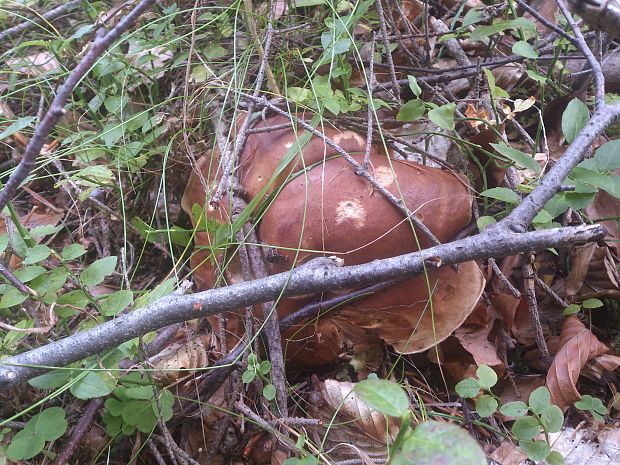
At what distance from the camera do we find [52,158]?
5.34 ft

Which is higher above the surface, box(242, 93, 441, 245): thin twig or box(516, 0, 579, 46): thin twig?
box(516, 0, 579, 46): thin twig

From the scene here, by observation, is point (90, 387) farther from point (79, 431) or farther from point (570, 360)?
point (570, 360)

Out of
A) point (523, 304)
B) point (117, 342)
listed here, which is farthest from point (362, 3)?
point (117, 342)

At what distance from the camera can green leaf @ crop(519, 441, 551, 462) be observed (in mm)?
1126

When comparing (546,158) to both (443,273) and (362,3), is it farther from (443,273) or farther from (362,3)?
(362,3)

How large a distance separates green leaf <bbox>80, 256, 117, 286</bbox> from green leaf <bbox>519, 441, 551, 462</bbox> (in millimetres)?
1087

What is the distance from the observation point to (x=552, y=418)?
1.16m

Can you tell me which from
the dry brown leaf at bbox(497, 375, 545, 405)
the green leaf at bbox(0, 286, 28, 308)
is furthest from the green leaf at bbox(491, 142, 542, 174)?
the green leaf at bbox(0, 286, 28, 308)

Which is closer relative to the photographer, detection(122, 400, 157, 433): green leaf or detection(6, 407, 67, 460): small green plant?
detection(6, 407, 67, 460): small green plant

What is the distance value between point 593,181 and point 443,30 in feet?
3.42

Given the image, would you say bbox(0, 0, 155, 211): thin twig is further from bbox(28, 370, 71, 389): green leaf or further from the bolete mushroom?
the bolete mushroom

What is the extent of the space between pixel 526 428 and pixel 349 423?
462 mm

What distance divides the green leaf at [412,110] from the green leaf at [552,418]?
2.90ft

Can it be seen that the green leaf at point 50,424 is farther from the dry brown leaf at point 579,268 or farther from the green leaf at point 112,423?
the dry brown leaf at point 579,268
